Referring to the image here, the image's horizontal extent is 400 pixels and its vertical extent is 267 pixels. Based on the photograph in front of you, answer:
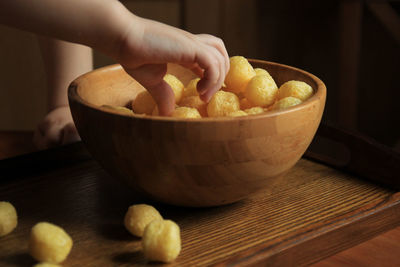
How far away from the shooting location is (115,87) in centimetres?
77

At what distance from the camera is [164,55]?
637 mm

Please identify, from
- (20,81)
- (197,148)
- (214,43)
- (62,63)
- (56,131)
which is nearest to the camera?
(197,148)

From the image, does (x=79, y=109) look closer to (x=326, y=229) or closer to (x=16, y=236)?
(x=16, y=236)

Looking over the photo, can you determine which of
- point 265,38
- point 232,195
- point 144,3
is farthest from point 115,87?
point 265,38

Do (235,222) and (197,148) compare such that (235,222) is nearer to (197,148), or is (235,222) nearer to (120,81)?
(197,148)

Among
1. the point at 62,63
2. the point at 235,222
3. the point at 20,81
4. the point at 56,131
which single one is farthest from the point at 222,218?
the point at 20,81

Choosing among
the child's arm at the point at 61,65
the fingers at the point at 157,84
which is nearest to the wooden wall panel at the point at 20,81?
the child's arm at the point at 61,65

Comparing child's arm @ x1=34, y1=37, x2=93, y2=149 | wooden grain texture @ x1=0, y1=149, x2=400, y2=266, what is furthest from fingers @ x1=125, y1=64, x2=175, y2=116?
child's arm @ x1=34, y1=37, x2=93, y2=149

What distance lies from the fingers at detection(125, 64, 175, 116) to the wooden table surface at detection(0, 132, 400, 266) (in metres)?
0.13

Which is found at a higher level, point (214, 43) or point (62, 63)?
point (214, 43)

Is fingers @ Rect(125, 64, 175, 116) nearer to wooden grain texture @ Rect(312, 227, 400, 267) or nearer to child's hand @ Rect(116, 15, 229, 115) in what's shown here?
child's hand @ Rect(116, 15, 229, 115)

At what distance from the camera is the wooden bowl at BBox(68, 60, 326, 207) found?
22.5 inches

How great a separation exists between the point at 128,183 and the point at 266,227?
17 centimetres

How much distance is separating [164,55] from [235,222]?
21 centimetres
